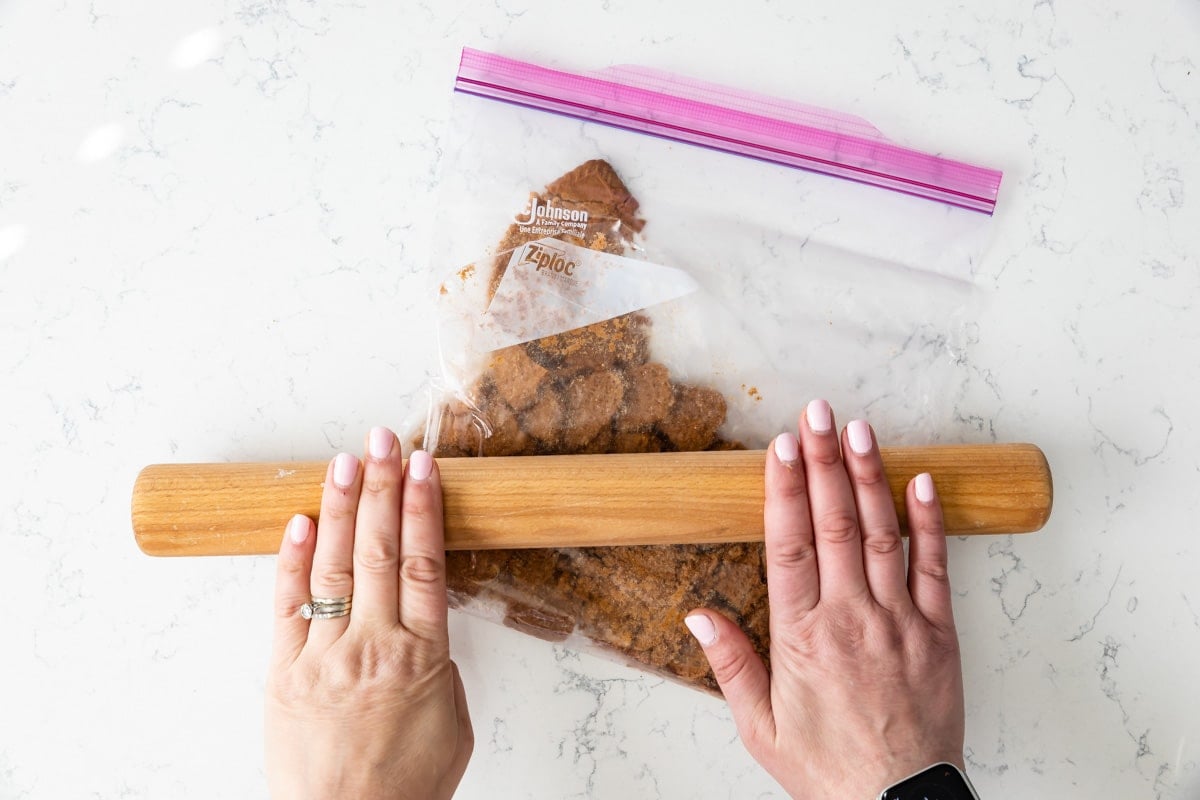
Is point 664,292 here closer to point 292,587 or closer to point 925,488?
point 925,488

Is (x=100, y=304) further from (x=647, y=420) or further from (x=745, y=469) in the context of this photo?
(x=745, y=469)

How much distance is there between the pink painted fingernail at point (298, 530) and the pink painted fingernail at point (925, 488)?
2.32ft

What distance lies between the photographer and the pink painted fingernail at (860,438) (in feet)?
2.96

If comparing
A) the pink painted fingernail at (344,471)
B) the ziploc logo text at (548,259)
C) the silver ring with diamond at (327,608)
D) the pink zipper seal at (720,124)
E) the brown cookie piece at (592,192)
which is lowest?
the silver ring with diamond at (327,608)

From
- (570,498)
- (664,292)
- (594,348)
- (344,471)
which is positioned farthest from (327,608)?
(664,292)

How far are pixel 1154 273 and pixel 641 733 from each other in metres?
0.95

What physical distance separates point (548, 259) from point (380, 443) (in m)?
0.31

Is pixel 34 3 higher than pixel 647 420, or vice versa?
pixel 34 3

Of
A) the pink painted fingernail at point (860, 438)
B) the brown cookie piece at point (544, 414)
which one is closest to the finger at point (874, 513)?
the pink painted fingernail at point (860, 438)

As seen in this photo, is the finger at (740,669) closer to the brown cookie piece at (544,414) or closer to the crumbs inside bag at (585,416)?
the crumbs inside bag at (585,416)

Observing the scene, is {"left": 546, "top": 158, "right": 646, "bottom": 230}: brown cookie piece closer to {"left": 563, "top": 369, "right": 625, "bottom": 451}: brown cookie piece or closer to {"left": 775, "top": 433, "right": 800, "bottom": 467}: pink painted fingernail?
{"left": 563, "top": 369, "right": 625, "bottom": 451}: brown cookie piece

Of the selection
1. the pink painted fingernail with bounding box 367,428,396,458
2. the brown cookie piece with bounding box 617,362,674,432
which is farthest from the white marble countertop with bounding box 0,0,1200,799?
the brown cookie piece with bounding box 617,362,674,432

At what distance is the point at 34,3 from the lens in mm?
1057

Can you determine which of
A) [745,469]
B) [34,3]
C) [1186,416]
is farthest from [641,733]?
[34,3]
